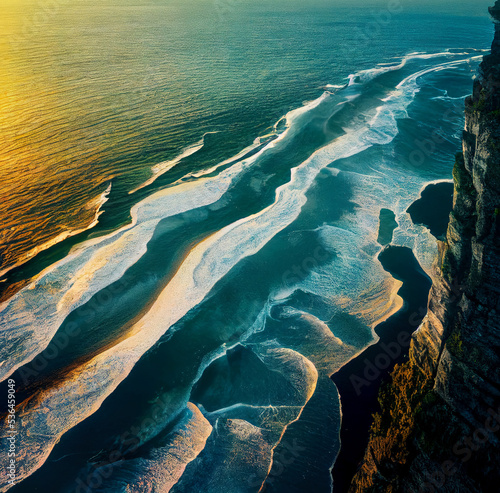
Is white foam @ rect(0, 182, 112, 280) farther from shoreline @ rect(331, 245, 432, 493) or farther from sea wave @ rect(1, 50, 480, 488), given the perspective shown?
shoreline @ rect(331, 245, 432, 493)

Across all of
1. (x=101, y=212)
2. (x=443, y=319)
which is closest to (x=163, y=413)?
(x=443, y=319)
